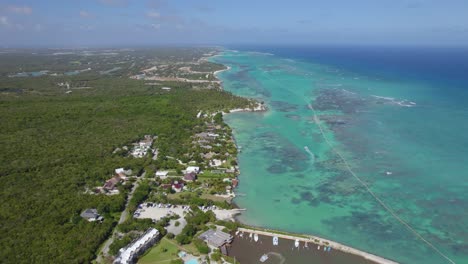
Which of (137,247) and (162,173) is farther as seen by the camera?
(162,173)

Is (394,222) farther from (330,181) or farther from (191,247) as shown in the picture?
(191,247)

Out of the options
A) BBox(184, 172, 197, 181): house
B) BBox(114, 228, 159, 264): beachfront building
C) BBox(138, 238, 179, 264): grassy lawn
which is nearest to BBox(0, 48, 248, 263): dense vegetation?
BBox(114, 228, 159, 264): beachfront building

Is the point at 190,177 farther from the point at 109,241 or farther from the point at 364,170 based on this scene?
the point at 364,170

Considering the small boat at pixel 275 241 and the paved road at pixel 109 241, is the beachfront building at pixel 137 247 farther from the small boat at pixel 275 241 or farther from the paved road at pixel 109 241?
the small boat at pixel 275 241

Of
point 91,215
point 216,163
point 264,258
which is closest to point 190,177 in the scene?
point 216,163

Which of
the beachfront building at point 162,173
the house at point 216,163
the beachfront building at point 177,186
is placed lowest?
the beachfront building at point 177,186

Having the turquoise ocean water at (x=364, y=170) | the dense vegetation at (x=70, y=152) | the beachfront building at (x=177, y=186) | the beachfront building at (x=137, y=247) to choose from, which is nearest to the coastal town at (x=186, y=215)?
the beachfront building at (x=137, y=247)

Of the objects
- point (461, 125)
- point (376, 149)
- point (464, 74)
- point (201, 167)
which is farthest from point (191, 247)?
point (464, 74)

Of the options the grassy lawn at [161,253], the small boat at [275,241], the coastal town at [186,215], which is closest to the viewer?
the grassy lawn at [161,253]
